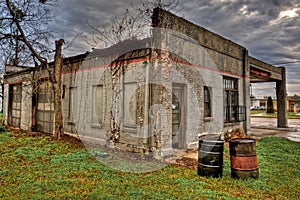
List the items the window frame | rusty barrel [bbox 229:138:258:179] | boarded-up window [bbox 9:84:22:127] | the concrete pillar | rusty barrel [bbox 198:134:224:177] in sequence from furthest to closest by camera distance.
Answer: the concrete pillar
boarded-up window [bbox 9:84:22:127]
the window frame
rusty barrel [bbox 198:134:224:177]
rusty barrel [bbox 229:138:258:179]

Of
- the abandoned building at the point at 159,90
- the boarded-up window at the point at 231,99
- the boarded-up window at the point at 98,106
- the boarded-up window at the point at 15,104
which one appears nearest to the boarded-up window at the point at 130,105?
the abandoned building at the point at 159,90

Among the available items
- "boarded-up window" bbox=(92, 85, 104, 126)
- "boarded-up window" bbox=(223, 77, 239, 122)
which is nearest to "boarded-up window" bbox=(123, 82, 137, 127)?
"boarded-up window" bbox=(92, 85, 104, 126)

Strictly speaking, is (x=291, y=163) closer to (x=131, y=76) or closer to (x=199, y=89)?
(x=199, y=89)

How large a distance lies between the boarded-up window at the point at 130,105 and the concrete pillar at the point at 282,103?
1435 cm

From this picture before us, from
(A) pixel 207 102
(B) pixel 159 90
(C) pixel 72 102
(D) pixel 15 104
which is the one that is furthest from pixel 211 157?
(D) pixel 15 104

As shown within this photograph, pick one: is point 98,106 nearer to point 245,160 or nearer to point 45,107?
point 45,107

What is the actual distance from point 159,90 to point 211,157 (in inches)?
108

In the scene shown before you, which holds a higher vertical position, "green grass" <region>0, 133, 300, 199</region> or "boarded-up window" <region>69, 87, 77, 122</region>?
"boarded-up window" <region>69, 87, 77, 122</region>

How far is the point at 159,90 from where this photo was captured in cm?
693

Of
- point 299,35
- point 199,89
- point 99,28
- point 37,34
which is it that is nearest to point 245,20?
point 299,35

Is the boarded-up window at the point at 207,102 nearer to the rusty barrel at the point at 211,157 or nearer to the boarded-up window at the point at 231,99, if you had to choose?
the boarded-up window at the point at 231,99

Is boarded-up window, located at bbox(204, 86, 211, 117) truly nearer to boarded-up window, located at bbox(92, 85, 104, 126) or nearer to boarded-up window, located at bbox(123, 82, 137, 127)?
boarded-up window, located at bbox(123, 82, 137, 127)

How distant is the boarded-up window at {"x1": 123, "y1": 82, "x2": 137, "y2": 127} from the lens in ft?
24.9

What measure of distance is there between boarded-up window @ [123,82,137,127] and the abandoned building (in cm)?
4
